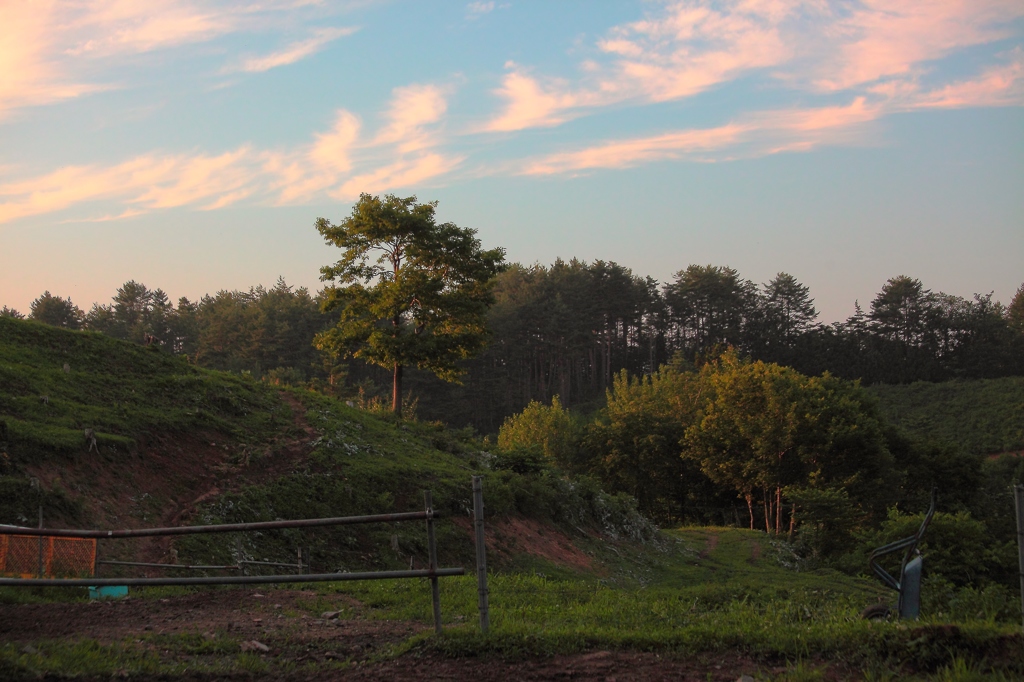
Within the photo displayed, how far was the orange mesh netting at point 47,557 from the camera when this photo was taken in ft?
28.7

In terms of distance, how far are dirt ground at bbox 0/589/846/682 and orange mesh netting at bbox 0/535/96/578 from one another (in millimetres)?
1789

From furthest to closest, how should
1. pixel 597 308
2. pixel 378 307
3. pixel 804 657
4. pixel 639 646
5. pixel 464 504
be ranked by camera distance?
pixel 597 308 < pixel 378 307 < pixel 464 504 < pixel 639 646 < pixel 804 657

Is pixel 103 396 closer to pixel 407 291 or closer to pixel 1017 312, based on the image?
pixel 407 291

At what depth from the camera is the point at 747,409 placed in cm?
4528

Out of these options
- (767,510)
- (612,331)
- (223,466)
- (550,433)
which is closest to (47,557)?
(223,466)

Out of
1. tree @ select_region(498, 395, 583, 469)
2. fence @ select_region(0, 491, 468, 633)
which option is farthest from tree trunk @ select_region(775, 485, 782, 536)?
fence @ select_region(0, 491, 468, 633)

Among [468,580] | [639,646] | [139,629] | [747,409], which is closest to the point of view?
[639,646]

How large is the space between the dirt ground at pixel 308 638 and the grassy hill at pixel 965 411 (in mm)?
57255

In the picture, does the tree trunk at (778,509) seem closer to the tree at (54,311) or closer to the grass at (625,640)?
the grass at (625,640)

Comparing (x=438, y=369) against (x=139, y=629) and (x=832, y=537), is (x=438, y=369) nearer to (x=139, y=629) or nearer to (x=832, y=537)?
(x=832, y=537)

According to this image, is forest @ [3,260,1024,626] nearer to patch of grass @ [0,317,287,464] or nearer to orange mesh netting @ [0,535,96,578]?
patch of grass @ [0,317,287,464]

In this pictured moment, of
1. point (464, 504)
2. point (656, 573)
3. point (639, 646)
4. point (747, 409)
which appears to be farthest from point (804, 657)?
point (747, 409)

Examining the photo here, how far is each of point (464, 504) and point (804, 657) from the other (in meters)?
14.9

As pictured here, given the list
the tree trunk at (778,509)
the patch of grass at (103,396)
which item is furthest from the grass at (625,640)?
the tree trunk at (778,509)
